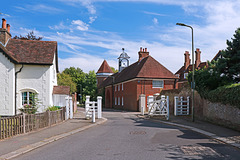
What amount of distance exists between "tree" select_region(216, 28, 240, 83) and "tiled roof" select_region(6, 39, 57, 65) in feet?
45.7

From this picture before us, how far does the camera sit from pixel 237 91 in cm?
1331

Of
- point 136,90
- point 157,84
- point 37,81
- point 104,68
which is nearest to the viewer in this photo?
point 37,81

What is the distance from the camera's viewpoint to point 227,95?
14.3 m

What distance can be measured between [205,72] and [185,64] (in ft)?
135

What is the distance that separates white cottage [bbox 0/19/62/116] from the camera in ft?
67.1

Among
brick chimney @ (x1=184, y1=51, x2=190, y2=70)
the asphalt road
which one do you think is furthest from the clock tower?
the asphalt road

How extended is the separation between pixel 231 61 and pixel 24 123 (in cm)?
1447

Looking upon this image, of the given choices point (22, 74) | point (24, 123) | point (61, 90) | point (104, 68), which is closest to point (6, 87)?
point (22, 74)

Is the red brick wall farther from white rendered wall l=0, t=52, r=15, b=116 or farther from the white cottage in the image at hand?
white rendered wall l=0, t=52, r=15, b=116

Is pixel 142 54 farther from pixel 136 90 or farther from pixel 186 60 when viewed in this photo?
pixel 186 60

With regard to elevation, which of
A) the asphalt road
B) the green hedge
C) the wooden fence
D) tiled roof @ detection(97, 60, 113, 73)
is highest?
tiled roof @ detection(97, 60, 113, 73)

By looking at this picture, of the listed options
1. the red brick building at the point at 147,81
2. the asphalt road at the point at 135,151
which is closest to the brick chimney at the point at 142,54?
the red brick building at the point at 147,81

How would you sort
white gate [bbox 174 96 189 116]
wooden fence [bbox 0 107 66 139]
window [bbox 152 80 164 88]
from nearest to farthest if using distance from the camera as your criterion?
wooden fence [bbox 0 107 66 139] < white gate [bbox 174 96 189 116] < window [bbox 152 80 164 88]

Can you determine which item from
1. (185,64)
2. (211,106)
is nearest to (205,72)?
(211,106)
